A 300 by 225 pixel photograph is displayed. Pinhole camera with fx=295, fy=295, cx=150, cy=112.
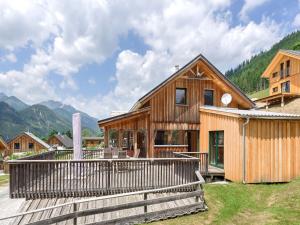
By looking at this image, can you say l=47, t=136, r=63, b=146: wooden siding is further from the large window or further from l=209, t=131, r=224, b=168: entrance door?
l=209, t=131, r=224, b=168: entrance door

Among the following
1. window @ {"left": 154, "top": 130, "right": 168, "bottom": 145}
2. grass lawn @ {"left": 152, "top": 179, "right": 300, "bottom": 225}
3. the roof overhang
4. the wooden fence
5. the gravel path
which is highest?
the roof overhang

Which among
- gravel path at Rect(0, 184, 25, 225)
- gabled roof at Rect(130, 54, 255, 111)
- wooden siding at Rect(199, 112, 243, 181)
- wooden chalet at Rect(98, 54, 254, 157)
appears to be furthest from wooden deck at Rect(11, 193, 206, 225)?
gabled roof at Rect(130, 54, 255, 111)

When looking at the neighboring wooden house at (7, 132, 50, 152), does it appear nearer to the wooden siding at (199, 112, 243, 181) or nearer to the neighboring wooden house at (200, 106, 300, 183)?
the wooden siding at (199, 112, 243, 181)

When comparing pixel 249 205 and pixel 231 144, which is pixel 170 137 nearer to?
pixel 231 144

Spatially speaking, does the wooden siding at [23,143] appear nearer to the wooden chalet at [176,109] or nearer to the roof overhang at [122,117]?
the wooden chalet at [176,109]

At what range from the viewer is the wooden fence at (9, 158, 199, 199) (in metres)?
10.7

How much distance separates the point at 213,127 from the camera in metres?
17.4

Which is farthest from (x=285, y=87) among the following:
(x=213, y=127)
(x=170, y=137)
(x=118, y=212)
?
(x=118, y=212)

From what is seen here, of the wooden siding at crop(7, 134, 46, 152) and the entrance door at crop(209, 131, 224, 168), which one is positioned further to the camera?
the wooden siding at crop(7, 134, 46, 152)

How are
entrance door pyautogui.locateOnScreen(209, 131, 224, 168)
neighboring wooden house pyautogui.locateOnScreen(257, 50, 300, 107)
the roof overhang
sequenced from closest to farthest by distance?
entrance door pyautogui.locateOnScreen(209, 131, 224, 168) < the roof overhang < neighboring wooden house pyautogui.locateOnScreen(257, 50, 300, 107)

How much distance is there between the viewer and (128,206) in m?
9.87

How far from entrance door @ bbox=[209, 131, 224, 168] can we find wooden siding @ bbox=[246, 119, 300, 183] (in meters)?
2.72

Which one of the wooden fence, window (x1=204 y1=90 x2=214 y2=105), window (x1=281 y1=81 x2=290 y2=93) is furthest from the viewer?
window (x1=281 y1=81 x2=290 y2=93)

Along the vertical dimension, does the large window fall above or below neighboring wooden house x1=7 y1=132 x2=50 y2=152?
above
